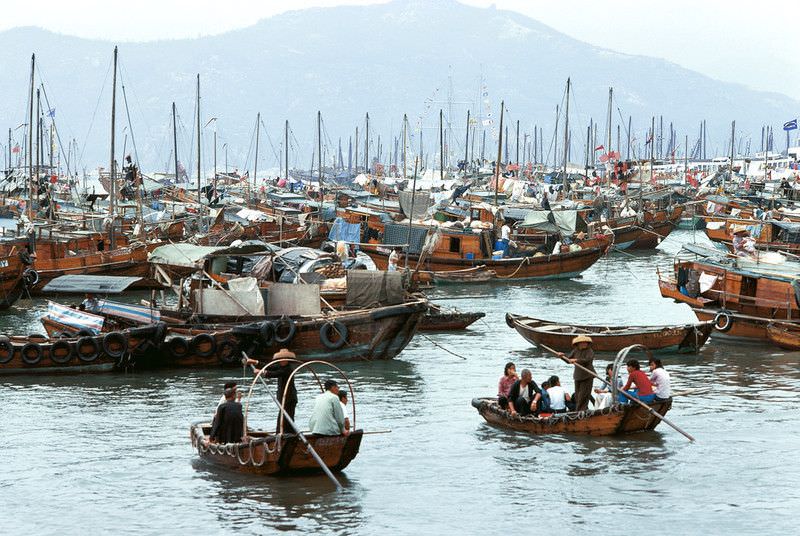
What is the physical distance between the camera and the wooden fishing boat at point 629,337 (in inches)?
1345

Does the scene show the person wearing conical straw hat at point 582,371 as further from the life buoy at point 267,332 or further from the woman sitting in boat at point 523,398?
the life buoy at point 267,332

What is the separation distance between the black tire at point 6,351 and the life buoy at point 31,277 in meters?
14.5

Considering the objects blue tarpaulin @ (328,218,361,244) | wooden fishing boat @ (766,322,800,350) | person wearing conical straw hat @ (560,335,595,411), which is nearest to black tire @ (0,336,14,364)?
person wearing conical straw hat @ (560,335,595,411)

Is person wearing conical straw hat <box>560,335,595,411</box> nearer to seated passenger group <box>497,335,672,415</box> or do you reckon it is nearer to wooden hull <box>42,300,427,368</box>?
seated passenger group <box>497,335,672,415</box>

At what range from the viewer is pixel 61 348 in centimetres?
3141

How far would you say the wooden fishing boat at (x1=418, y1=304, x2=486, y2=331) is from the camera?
40.1 metres

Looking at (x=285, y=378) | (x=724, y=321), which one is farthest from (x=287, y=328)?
(x=724, y=321)

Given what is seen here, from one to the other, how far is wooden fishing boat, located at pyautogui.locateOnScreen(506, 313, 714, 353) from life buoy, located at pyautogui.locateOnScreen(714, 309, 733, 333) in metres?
1.29

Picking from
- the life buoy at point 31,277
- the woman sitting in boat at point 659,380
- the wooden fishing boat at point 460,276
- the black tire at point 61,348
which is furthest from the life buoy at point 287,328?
the wooden fishing boat at point 460,276

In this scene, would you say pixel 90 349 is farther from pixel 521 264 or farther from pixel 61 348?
pixel 521 264

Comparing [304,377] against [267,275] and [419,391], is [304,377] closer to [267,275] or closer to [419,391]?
[419,391]

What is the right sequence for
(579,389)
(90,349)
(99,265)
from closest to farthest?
1. (579,389)
2. (90,349)
3. (99,265)

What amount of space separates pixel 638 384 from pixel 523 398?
2362 millimetres

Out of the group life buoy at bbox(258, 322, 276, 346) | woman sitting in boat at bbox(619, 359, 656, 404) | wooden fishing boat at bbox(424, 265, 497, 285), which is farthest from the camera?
wooden fishing boat at bbox(424, 265, 497, 285)
